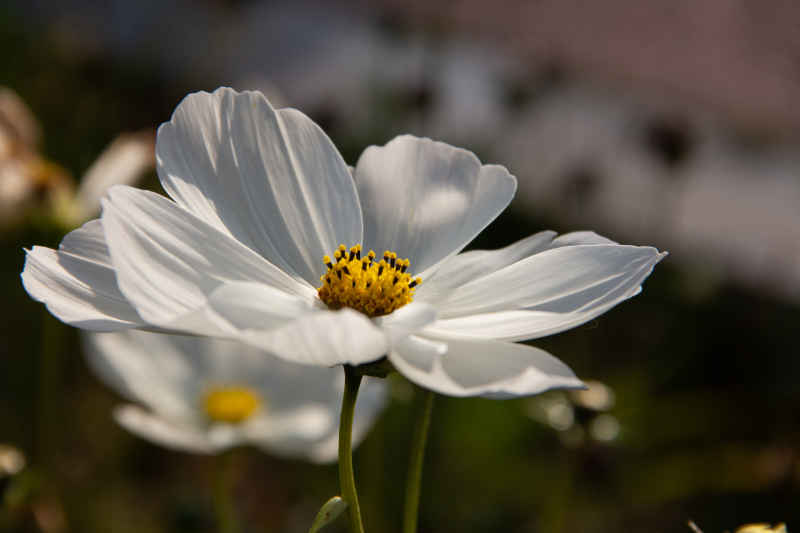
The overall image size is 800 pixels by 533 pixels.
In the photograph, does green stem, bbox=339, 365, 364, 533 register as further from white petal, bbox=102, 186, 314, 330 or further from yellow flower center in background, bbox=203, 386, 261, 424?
yellow flower center in background, bbox=203, 386, 261, 424

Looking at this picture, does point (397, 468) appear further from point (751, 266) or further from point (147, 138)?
point (751, 266)

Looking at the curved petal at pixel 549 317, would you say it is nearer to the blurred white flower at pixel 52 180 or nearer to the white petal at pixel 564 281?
the white petal at pixel 564 281

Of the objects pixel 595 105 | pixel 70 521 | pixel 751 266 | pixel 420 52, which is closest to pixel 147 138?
pixel 70 521

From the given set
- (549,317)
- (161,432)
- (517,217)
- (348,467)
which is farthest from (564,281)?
(517,217)

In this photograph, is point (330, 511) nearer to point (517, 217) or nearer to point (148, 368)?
point (148, 368)

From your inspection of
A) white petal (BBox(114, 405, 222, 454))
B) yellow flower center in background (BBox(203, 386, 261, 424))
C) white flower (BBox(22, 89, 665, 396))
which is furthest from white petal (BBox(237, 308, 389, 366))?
yellow flower center in background (BBox(203, 386, 261, 424))
